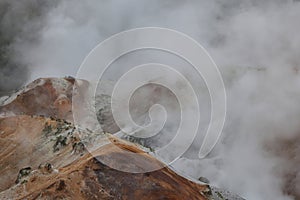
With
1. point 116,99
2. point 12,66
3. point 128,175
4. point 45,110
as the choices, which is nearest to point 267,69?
point 116,99

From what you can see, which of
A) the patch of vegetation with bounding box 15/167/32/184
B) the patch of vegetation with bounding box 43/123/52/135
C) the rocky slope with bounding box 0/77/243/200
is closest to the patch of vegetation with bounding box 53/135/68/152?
the rocky slope with bounding box 0/77/243/200

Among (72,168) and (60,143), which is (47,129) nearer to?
(60,143)

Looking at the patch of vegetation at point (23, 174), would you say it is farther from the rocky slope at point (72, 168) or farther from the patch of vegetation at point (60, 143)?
the patch of vegetation at point (60, 143)

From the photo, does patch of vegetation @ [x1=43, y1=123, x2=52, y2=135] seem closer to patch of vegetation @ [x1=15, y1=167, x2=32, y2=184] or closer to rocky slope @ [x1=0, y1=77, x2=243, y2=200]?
rocky slope @ [x1=0, y1=77, x2=243, y2=200]

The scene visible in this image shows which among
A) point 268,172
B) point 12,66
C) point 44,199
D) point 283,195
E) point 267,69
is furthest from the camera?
point 12,66

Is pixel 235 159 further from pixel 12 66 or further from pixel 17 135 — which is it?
pixel 12 66

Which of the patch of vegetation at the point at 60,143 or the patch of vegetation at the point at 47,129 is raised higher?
the patch of vegetation at the point at 47,129

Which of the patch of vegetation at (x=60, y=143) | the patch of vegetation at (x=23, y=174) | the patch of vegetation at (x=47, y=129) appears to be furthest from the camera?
the patch of vegetation at (x=47, y=129)

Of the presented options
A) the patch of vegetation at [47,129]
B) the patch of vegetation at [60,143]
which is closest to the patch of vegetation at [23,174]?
the patch of vegetation at [60,143]
